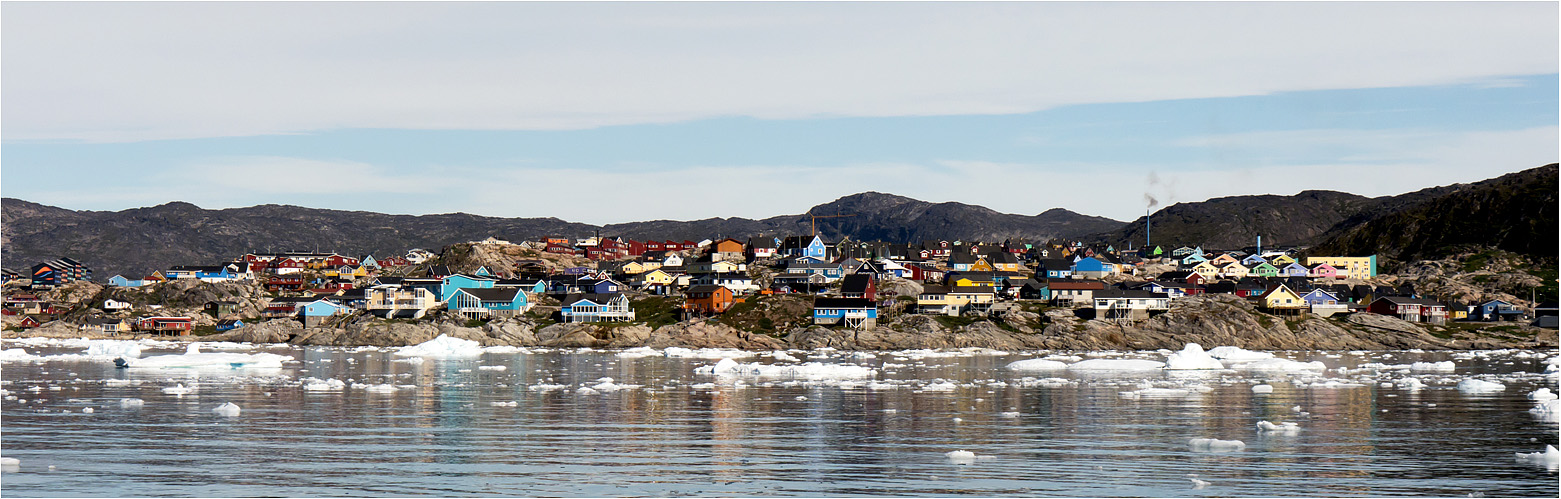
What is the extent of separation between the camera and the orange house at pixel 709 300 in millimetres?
129375

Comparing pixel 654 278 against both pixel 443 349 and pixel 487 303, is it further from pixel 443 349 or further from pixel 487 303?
pixel 443 349

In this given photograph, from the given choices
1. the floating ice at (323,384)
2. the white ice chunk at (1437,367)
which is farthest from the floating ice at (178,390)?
the white ice chunk at (1437,367)

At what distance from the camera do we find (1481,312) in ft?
444

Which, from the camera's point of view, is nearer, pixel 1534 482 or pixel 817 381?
pixel 1534 482

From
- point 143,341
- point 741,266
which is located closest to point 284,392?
point 143,341

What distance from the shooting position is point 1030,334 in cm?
11775

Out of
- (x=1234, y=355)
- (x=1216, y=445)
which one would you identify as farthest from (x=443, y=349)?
(x=1216, y=445)

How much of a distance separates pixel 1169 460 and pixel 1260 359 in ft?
188

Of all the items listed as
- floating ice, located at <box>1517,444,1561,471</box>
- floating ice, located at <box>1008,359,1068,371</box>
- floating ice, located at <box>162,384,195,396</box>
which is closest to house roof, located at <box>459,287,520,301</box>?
floating ice, located at <box>1008,359,1068,371</box>

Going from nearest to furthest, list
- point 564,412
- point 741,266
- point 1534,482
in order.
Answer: point 1534,482, point 564,412, point 741,266

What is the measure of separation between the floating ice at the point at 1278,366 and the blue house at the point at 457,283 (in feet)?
295

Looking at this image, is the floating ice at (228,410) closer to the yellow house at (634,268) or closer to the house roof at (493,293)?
the house roof at (493,293)

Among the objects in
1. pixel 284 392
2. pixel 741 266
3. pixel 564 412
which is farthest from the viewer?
pixel 741 266

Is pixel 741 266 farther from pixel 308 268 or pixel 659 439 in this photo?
pixel 659 439
